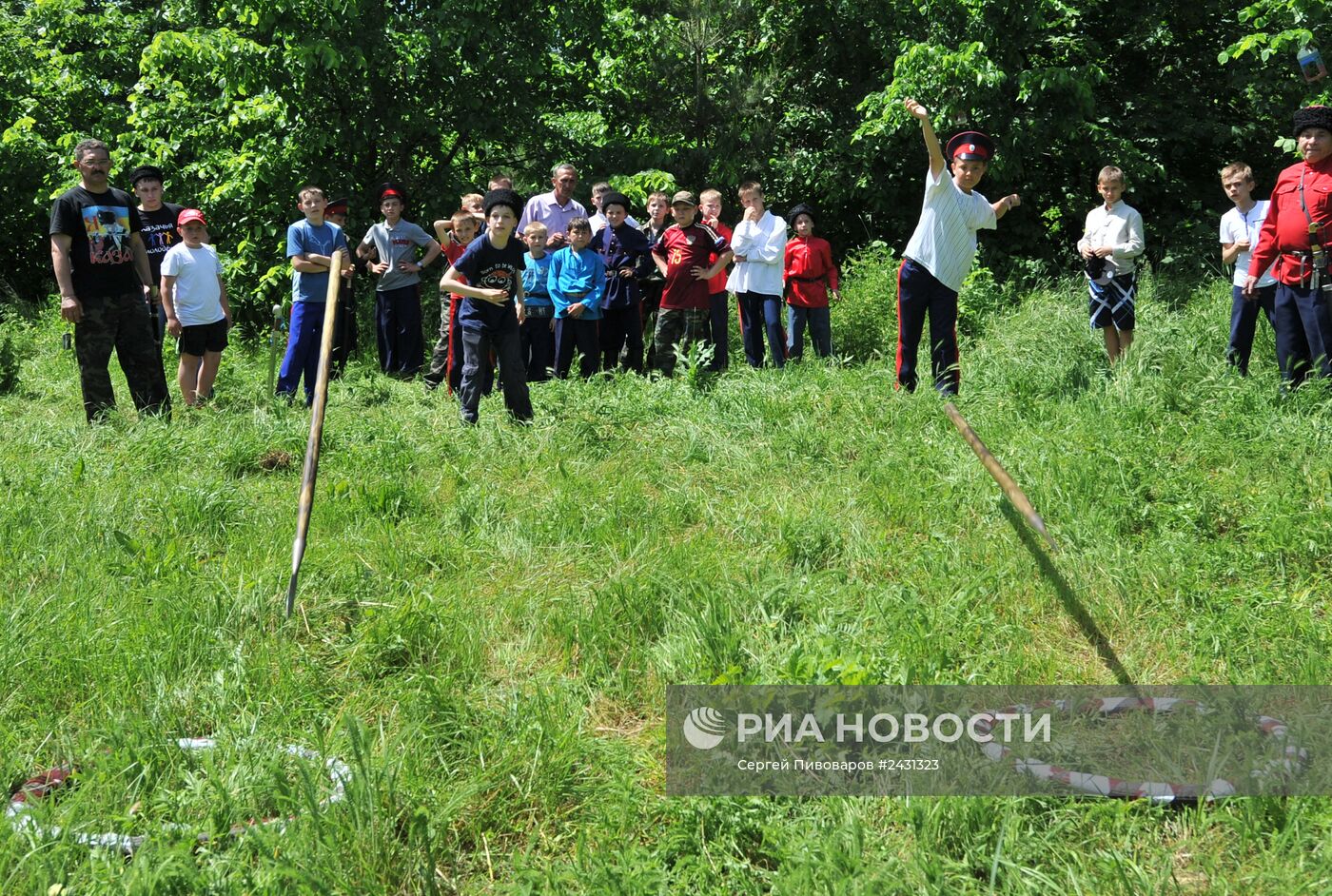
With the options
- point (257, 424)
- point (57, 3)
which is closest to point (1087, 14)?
point (257, 424)

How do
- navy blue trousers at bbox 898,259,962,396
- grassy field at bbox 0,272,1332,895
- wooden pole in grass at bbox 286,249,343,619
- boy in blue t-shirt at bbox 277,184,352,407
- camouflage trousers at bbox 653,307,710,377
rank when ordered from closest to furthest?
grassy field at bbox 0,272,1332,895
wooden pole in grass at bbox 286,249,343,619
navy blue trousers at bbox 898,259,962,396
boy in blue t-shirt at bbox 277,184,352,407
camouflage trousers at bbox 653,307,710,377

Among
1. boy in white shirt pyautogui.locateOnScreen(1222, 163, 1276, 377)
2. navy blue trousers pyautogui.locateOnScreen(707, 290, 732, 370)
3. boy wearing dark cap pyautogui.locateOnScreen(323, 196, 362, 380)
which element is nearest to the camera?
boy in white shirt pyautogui.locateOnScreen(1222, 163, 1276, 377)

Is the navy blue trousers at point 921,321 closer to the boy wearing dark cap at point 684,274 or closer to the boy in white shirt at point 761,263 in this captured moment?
the boy in white shirt at point 761,263

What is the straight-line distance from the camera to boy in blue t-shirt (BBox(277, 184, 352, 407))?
8.92 metres

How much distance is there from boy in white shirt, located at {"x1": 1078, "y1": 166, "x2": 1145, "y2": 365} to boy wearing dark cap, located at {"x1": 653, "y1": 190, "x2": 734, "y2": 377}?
9.66ft

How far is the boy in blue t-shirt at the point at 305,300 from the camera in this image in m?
8.92

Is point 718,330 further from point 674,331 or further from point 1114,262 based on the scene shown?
point 1114,262

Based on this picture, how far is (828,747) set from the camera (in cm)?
331

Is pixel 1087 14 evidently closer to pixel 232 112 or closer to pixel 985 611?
pixel 232 112

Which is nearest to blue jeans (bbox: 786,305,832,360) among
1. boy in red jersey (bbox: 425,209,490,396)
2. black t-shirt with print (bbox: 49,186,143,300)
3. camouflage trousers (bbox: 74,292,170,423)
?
boy in red jersey (bbox: 425,209,490,396)

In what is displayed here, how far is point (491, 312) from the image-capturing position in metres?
7.33

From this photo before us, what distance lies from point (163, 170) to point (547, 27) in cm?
469

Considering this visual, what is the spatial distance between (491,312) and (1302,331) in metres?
5.08

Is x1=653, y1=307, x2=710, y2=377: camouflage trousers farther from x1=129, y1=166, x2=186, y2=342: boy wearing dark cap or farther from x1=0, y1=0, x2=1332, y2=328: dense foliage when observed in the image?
x1=129, y1=166, x2=186, y2=342: boy wearing dark cap
